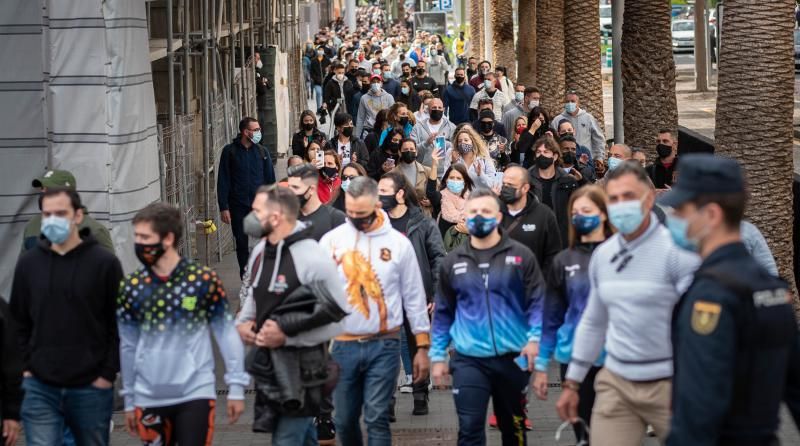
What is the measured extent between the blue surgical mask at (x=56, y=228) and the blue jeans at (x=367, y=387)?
67.1 inches

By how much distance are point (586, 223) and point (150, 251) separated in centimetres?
228

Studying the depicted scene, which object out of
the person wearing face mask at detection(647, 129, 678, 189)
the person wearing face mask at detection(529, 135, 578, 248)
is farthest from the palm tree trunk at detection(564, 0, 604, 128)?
the person wearing face mask at detection(529, 135, 578, 248)

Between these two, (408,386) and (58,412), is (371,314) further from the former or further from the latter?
(408,386)

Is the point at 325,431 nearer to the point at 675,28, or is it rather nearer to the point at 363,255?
the point at 363,255

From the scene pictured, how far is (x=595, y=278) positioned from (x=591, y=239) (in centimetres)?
109

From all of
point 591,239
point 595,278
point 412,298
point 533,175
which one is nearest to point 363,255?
point 412,298

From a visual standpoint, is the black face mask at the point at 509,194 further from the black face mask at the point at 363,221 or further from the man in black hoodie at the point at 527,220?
the black face mask at the point at 363,221

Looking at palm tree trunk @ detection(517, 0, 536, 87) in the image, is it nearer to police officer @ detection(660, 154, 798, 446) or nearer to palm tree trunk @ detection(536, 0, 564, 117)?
palm tree trunk @ detection(536, 0, 564, 117)

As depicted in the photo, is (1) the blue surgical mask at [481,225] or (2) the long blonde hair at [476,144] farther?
(2) the long blonde hair at [476,144]

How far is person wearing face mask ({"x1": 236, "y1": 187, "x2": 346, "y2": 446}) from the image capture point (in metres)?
7.26

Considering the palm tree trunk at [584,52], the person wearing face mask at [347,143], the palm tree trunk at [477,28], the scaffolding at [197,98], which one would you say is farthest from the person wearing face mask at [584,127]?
the palm tree trunk at [477,28]

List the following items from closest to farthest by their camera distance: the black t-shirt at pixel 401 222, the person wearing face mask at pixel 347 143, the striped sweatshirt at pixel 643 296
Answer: the striped sweatshirt at pixel 643 296, the black t-shirt at pixel 401 222, the person wearing face mask at pixel 347 143

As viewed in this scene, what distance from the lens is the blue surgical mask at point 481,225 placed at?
797 centimetres

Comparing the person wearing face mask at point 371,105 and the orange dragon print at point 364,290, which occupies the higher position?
the person wearing face mask at point 371,105
